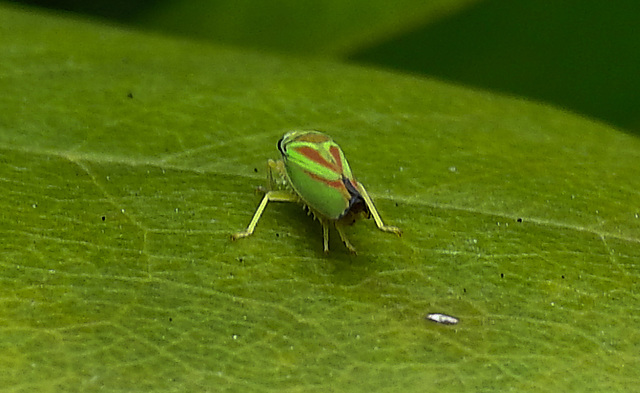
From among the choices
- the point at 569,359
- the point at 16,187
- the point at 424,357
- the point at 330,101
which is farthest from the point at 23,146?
the point at 569,359

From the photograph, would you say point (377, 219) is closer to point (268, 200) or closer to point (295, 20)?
point (268, 200)

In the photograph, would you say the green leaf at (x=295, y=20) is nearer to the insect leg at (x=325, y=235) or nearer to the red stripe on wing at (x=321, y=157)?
the red stripe on wing at (x=321, y=157)

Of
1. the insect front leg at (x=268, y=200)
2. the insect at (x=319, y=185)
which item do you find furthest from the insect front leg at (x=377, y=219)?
the insect front leg at (x=268, y=200)

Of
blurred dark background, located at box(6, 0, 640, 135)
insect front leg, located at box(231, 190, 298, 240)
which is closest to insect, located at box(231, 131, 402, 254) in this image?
insect front leg, located at box(231, 190, 298, 240)

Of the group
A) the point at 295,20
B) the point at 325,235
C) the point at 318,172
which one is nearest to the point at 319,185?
the point at 318,172

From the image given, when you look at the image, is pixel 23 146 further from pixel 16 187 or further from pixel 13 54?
pixel 13 54

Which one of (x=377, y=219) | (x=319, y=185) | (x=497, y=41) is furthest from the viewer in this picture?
(x=497, y=41)
